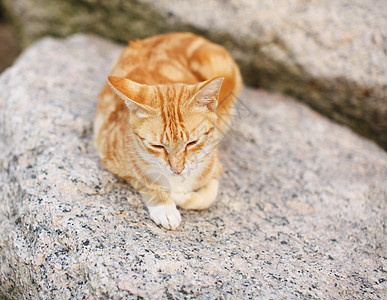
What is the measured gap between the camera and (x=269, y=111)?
375 centimetres

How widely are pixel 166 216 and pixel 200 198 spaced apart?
294 mm

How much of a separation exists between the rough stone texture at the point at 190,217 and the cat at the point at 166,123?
13 cm

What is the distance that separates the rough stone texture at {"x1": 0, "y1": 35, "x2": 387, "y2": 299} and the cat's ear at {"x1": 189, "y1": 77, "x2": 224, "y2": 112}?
75cm

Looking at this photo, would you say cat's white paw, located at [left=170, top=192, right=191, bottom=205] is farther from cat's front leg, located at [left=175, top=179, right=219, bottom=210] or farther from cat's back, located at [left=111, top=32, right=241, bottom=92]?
cat's back, located at [left=111, top=32, right=241, bottom=92]

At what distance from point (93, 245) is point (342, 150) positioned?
7.80 ft

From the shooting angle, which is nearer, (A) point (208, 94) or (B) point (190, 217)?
A: (A) point (208, 94)

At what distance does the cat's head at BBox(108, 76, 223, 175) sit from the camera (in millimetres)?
2207

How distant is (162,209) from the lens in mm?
2365

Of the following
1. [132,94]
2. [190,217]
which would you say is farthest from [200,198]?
[132,94]

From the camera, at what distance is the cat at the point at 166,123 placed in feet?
7.32

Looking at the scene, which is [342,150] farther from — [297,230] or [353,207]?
[297,230]

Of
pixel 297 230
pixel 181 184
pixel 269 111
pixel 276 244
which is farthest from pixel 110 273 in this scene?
pixel 269 111

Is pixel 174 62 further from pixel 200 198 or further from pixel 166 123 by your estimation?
pixel 200 198

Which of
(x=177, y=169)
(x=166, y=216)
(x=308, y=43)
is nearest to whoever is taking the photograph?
(x=177, y=169)
